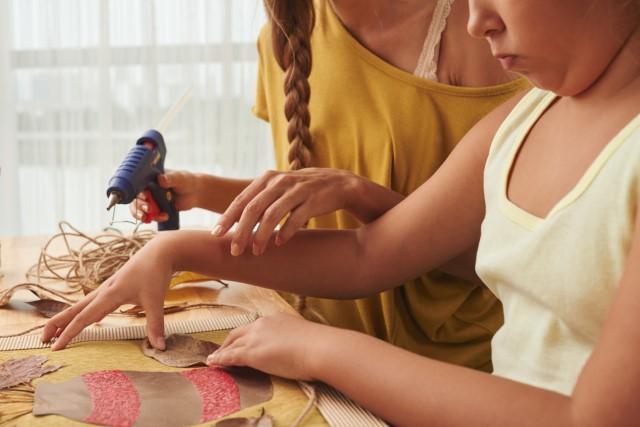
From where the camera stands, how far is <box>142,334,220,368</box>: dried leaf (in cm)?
83

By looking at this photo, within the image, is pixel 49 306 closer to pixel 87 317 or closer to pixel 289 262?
pixel 87 317

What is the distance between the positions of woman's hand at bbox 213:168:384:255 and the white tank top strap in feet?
0.83

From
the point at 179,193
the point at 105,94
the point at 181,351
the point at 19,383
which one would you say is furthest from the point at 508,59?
the point at 105,94

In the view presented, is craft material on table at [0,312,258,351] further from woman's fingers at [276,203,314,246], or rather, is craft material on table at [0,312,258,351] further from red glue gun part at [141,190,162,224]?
red glue gun part at [141,190,162,224]

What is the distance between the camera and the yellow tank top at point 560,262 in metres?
0.69

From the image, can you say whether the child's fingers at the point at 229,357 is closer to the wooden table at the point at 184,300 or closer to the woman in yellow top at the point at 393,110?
the wooden table at the point at 184,300

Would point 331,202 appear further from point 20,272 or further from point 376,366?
point 20,272

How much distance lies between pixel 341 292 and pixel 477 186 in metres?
0.20

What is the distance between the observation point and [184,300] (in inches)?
41.8

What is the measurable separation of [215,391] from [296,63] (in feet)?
2.06

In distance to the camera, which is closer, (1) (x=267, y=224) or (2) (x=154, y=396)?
(2) (x=154, y=396)

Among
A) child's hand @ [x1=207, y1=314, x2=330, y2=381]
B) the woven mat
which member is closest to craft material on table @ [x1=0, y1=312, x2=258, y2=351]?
the woven mat

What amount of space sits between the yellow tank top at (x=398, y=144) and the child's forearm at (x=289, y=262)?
18 cm

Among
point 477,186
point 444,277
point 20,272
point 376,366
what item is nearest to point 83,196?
point 20,272
